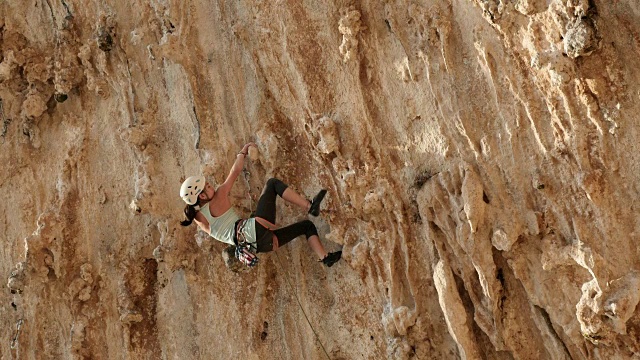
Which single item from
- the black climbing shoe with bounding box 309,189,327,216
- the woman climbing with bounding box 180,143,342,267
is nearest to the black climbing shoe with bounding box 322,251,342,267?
the woman climbing with bounding box 180,143,342,267

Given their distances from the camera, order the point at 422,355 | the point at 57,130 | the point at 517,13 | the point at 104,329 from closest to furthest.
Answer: the point at 517,13 < the point at 422,355 < the point at 104,329 < the point at 57,130

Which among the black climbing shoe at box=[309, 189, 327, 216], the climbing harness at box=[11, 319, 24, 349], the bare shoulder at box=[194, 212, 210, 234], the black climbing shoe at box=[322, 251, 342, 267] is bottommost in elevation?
the black climbing shoe at box=[322, 251, 342, 267]

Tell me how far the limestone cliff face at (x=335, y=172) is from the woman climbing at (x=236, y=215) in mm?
279

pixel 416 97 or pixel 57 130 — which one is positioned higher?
pixel 57 130

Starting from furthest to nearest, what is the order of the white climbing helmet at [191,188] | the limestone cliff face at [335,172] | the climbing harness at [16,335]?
1. the climbing harness at [16,335]
2. the white climbing helmet at [191,188]
3. the limestone cliff face at [335,172]

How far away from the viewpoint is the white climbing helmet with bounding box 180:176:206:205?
23.4 ft

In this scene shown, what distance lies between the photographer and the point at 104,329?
320 inches

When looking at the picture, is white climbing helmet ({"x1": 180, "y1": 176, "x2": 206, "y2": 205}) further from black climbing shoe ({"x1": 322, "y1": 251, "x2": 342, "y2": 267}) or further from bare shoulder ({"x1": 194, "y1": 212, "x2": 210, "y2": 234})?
black climbing shoe ({"x1": 322, "y1": 251, "x2": 342, "y2": 267})

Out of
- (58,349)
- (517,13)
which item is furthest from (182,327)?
(517,13)

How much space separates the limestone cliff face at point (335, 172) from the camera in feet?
20.0

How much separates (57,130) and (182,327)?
3.07 meters

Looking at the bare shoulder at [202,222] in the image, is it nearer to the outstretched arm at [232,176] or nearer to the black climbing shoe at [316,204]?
the outstretched arm at [232,176]

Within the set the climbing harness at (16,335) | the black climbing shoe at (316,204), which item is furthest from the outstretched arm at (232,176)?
the climbing harness at (16,335)

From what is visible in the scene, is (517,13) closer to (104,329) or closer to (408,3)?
(408,3)
